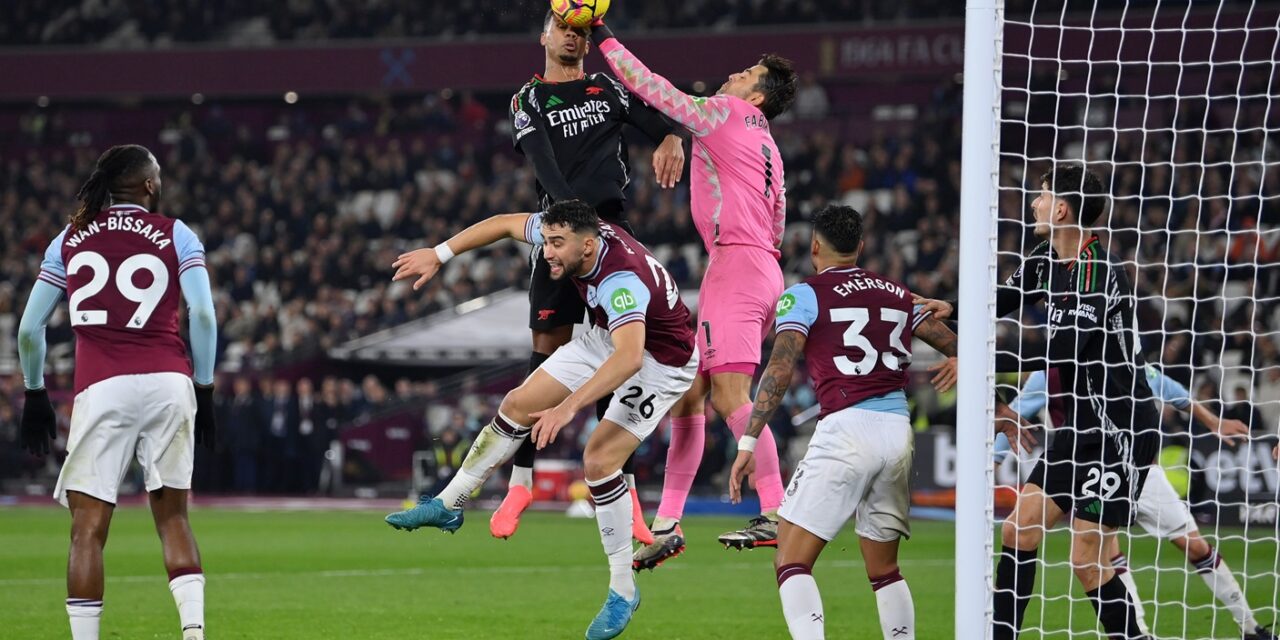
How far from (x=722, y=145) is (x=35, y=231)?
26759 mm

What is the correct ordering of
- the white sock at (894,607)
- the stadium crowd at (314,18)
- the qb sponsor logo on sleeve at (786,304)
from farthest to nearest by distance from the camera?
the stadium crowd at (314,18) → the white sock at (894,607) → the qb sponsor logo on sleeve at (786,304)

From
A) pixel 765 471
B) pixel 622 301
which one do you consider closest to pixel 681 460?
pixel 765 471

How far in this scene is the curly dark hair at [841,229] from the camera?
23.7 feet

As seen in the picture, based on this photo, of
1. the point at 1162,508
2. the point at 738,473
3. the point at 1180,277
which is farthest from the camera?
the point at 1180,277

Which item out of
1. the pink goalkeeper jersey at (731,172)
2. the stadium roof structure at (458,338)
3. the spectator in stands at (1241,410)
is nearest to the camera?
the pink goalkeeper jersey at (731,172)

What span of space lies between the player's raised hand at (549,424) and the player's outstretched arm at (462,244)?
3.23 feet

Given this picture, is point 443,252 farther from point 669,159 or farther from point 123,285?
point 123,285

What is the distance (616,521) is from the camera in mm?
8219

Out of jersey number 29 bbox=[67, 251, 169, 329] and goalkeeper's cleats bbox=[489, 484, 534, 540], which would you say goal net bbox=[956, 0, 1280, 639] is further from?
jersey number 29 bbox=[67, 251, 169, 329]

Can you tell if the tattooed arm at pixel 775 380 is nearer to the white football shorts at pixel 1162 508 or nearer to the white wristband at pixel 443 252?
the white wristband at pixel 443 252

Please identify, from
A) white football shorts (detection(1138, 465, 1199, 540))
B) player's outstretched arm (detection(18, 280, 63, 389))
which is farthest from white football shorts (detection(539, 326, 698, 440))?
white football shorts (detection(1138, 465, 1199, 540))

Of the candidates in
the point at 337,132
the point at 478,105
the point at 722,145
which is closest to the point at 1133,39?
the point at 478,105

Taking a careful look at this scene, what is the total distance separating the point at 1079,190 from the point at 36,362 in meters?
5.35

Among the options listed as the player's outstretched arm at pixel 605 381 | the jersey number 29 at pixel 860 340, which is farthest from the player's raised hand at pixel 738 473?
the player's outstretched arm at pixel 605 381
